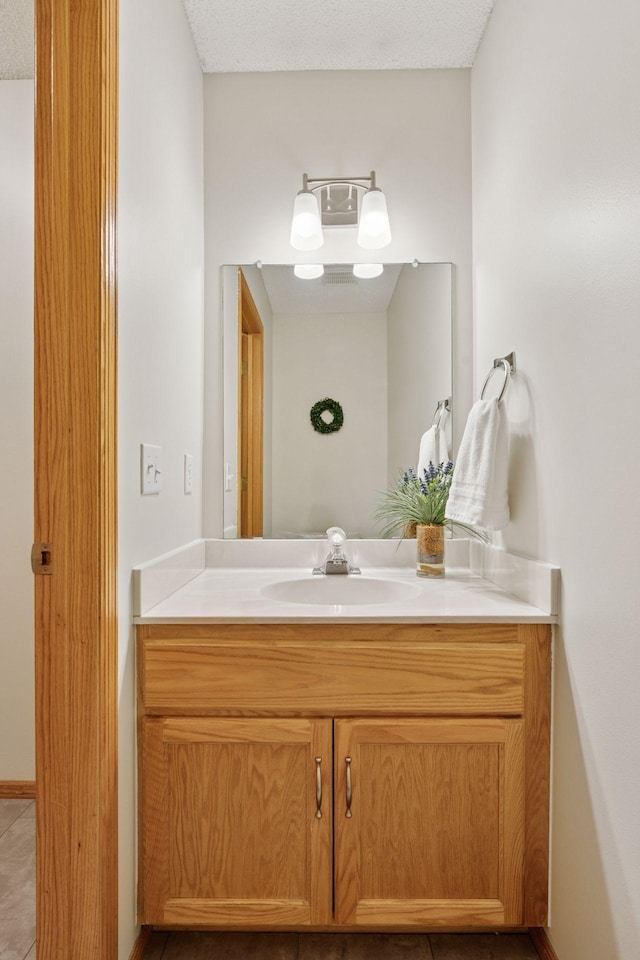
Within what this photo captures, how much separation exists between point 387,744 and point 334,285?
140cm

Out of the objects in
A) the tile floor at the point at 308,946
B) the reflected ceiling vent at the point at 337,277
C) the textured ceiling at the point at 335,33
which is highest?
the textured ceiling at the point at 335,33

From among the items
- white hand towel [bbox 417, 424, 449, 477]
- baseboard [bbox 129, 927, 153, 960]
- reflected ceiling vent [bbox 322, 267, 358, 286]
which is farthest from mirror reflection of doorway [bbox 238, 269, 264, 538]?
baseboard [bbox 129, 927, 153, 960]

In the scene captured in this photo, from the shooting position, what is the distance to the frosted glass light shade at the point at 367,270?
2020 millimetres

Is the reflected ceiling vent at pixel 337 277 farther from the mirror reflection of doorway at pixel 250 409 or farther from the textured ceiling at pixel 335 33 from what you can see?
the textured ceiling at pixel 335 33

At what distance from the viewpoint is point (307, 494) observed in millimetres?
2059

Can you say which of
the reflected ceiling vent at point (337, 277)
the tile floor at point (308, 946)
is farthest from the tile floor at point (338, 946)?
the reflected ceiling vent at point (337, 277)

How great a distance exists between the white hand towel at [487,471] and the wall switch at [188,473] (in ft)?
2.58

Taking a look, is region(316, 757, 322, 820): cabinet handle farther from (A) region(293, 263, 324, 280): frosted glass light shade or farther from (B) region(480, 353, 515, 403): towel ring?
(A) region(293, 263, 324, 280): frosted glass light shade

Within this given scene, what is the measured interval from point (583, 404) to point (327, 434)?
39.0 inches

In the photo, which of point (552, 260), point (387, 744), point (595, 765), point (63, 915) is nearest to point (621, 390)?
point (552, 260)

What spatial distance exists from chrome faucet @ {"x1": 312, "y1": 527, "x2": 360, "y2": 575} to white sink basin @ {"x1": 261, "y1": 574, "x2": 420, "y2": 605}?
0.03m

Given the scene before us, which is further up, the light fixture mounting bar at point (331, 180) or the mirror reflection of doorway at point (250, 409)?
the light fixture mounting bar at point (331, 180)

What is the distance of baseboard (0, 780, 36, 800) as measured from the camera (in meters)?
2.11

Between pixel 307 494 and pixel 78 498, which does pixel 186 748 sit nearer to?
pixel 78 498
